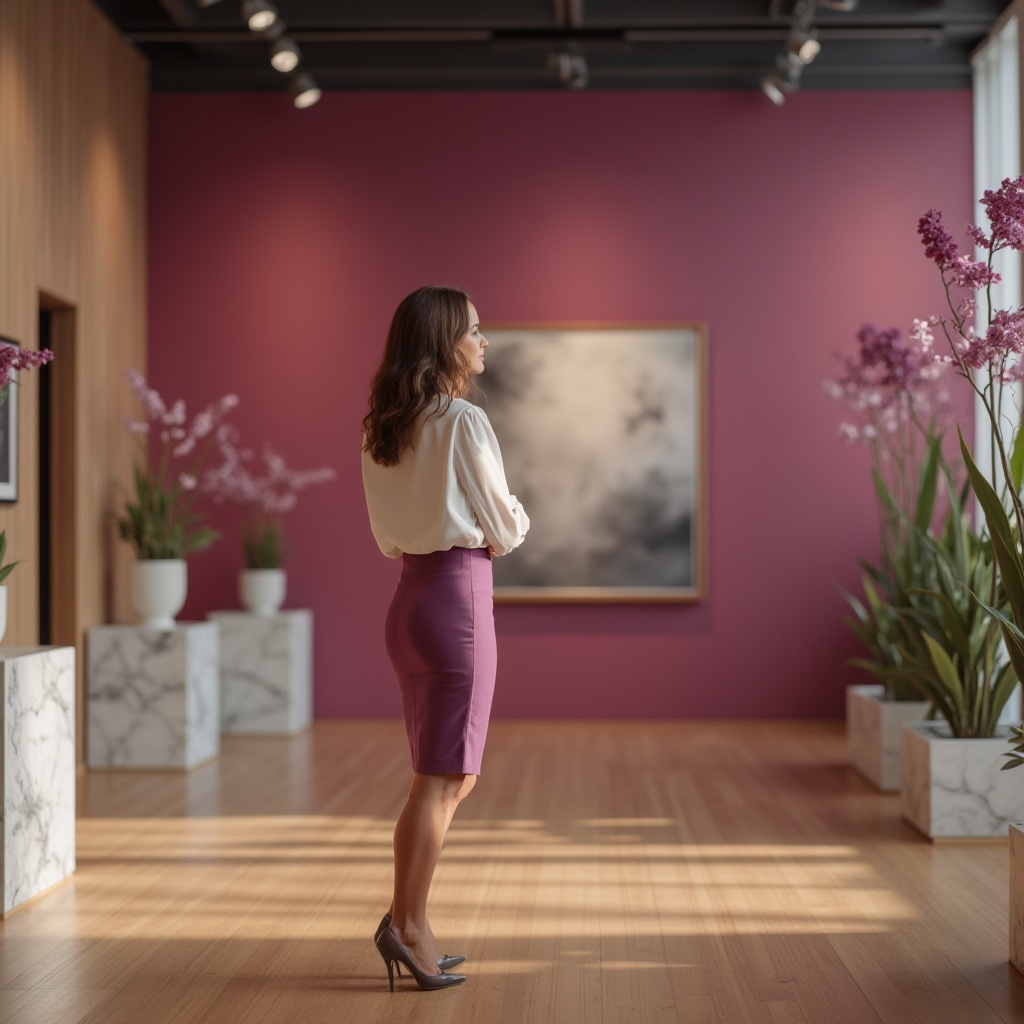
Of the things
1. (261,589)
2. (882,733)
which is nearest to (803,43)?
(882,733)

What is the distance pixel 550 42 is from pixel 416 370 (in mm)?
4200

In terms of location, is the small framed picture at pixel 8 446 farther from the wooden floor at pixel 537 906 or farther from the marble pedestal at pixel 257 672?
the marble pedestal at pixel 257 672

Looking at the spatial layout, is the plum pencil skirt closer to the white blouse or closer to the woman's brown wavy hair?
the white blouse

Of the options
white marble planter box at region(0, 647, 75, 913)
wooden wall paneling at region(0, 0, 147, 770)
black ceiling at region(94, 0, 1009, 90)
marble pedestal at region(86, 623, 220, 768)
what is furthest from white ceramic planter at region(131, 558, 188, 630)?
black ceiling at region(94, 0, 1009, 90)

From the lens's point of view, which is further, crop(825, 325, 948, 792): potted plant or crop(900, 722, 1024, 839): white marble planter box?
crop(825, 325, 948, 792): potted plant

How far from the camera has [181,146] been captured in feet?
22.6

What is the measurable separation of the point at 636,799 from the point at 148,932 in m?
2.13

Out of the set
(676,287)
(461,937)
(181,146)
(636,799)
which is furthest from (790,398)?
(461,937)

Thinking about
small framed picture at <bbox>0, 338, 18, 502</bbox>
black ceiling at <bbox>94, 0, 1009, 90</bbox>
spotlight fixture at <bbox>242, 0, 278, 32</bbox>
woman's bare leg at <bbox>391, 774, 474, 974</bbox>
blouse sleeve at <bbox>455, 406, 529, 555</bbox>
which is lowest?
woman's bare leg at <bbox>391, 774, 474, 974</bbox>

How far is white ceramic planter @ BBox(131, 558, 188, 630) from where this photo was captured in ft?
18.4

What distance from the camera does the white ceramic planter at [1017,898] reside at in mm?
2863

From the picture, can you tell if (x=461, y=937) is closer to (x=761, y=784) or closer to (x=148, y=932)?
(x=148, y=932)

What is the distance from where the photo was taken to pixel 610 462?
680cm

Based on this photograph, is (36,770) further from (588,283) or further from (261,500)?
(588,283)
